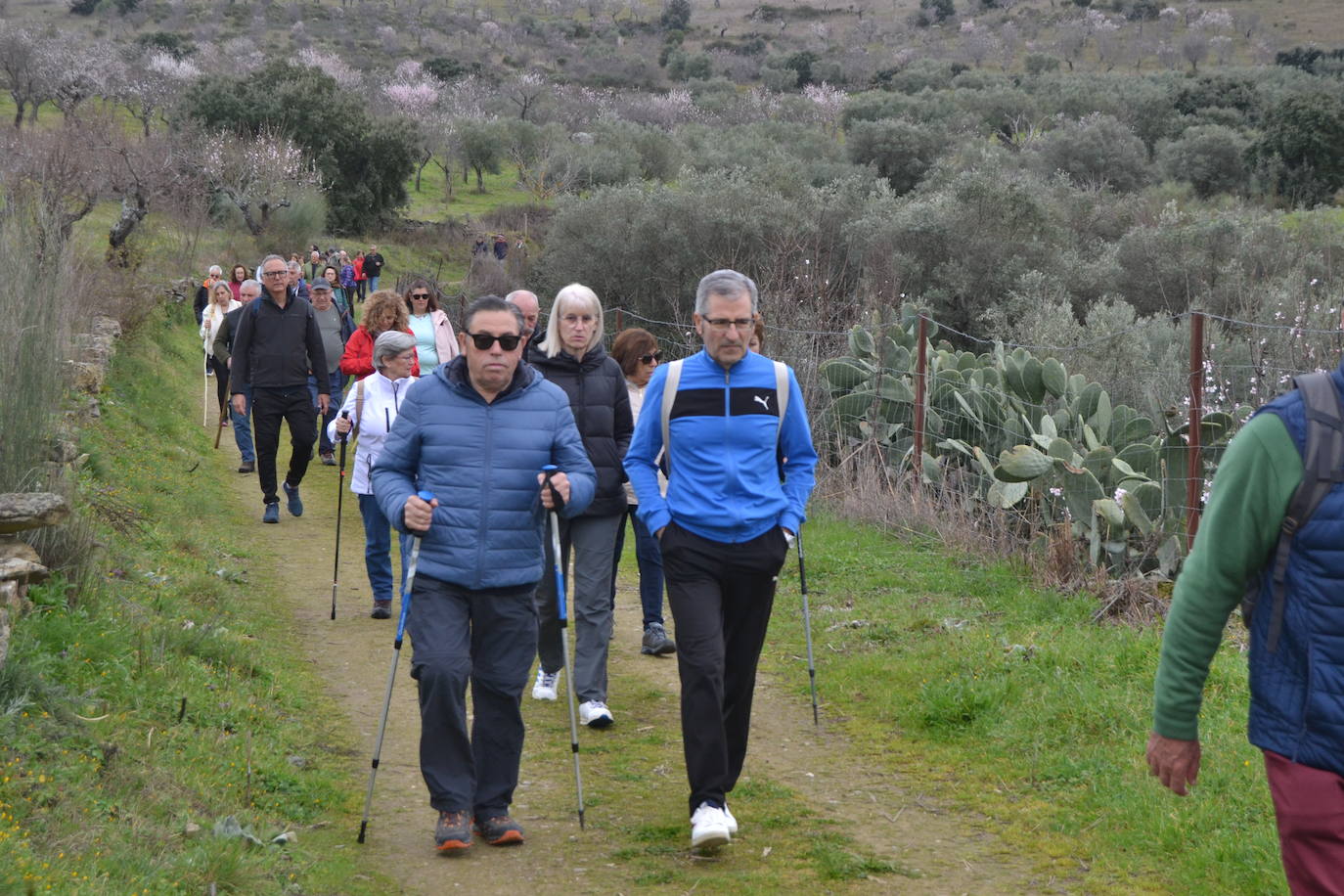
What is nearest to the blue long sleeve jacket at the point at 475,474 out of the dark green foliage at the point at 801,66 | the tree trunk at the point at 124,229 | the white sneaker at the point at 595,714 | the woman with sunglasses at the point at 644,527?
the white sneaker at the point at 595,714

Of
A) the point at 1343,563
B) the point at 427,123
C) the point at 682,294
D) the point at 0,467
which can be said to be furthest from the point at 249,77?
the point at 1343,563

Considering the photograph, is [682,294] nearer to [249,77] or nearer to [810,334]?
[810,334]

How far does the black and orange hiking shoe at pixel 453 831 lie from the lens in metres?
5.22

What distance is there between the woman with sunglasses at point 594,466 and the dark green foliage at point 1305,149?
44.5 meters

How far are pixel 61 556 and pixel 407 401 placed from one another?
273 centimetres

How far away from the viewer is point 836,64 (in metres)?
114

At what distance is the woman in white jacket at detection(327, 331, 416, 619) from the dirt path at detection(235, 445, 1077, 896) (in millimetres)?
684

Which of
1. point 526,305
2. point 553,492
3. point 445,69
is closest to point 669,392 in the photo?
point 553,492

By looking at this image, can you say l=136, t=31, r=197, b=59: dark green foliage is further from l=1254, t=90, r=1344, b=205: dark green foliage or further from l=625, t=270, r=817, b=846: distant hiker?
l=625, t=270, r=817, b=846: distant hiker

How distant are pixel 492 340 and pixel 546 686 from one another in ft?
8.86

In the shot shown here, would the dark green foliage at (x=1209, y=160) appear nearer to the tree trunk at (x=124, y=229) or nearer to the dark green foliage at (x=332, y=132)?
the dark green foliage at (x=332, y=132)

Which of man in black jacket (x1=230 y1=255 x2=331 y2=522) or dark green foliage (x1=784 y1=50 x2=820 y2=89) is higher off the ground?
dark green foliage (x1=784 y1=50 x2=820 y2=89)

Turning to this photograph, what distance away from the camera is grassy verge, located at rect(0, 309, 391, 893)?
4574 millimetres

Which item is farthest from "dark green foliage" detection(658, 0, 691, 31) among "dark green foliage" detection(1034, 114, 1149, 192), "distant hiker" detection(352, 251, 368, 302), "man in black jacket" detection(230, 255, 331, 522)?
"man in black jacket" detection(230, 255, 331, 522)
